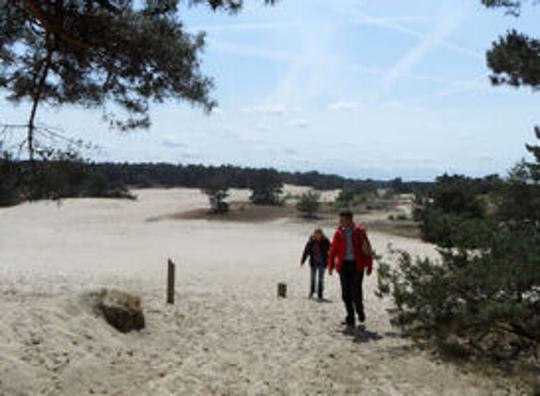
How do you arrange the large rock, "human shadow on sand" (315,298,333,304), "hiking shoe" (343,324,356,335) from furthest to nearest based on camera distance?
"human shadow on sand" (315,298,333,304), "hiking shoe" (343,324,356,335), the large rock

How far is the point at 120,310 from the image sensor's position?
297 inches

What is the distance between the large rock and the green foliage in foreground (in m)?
3.63

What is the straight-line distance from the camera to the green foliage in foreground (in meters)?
6.49

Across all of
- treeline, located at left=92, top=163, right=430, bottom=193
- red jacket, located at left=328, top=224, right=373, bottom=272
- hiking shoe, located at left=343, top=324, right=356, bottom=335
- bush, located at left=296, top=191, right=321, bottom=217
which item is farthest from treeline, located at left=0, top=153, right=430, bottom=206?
bush, located at left=296, top=191, right=321, bottom=217

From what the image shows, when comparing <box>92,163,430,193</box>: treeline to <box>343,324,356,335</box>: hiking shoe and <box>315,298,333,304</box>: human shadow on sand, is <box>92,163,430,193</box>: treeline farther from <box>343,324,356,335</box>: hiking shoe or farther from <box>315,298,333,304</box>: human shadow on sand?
<box>343,324,356,335</box>: hiking shoe

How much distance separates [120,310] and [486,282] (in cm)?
493

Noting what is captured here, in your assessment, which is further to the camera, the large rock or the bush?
the bush

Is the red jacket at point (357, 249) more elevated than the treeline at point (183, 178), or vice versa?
the treeline at point (183, 178)

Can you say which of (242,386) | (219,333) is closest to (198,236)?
(219,333)

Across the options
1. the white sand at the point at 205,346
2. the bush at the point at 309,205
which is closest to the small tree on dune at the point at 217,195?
the bush at the point at 309,205

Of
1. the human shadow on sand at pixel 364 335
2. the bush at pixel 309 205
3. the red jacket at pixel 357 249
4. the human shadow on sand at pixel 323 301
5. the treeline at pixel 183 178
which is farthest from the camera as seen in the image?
the treeline at pixel 183 178

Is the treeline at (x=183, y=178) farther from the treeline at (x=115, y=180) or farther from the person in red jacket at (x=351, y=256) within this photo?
the person in red jacket at (x=351, y=256)

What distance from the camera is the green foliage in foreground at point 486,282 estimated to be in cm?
649

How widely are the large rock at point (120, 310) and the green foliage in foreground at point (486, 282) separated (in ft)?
11.9
